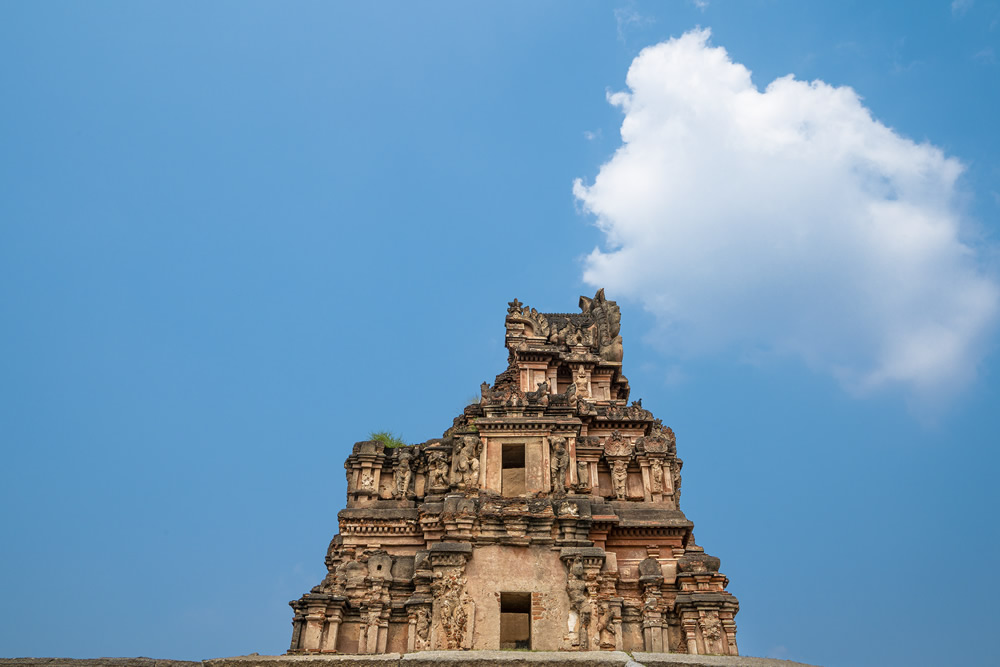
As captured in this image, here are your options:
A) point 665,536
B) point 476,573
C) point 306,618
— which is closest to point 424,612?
point 476,573

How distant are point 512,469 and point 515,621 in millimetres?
5516

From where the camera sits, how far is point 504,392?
1014 inches

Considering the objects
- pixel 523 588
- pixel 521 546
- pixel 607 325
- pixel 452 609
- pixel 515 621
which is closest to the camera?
pixel 452 609

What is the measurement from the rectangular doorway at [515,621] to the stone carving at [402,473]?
497cm

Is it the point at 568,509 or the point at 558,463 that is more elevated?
the point at 558,463

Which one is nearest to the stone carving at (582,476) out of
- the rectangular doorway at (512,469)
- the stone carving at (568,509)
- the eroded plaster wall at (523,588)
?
the stone carving at (568,509)

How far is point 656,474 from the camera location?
24172mm

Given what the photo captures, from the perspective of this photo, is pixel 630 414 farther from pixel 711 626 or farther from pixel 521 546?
pixel 711 626

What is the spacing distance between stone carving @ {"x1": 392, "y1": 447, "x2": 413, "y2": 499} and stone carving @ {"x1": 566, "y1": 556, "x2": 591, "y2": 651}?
6.28 metres

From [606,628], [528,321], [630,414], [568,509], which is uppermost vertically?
[528,321]

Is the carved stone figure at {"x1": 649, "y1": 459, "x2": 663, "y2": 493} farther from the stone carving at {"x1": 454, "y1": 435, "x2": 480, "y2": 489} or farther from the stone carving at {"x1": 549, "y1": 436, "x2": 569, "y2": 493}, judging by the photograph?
the stone carving at {"x1": 454, "y1": 435, "x2": 480, "y2": 489}

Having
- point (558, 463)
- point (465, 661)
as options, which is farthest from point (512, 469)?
point (465, 661)

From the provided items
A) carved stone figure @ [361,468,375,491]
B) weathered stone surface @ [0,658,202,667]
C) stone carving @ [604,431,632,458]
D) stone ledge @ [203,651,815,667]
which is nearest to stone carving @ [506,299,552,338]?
stone carving @ [604,431,632,458]

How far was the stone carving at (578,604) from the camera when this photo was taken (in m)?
19.9
